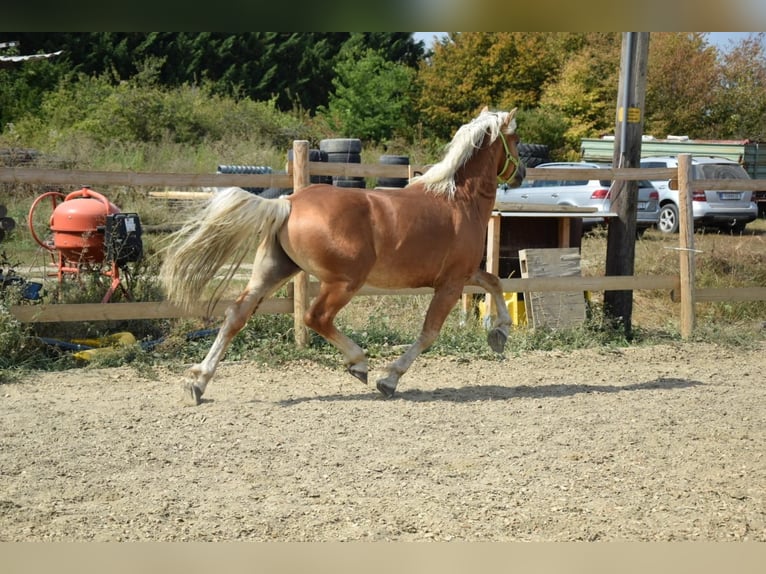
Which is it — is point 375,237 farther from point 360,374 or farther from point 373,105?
point 373,105

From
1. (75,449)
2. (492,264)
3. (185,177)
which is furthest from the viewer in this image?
(492,264)

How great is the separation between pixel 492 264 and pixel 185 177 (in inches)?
135

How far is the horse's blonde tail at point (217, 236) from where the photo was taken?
19.9ft

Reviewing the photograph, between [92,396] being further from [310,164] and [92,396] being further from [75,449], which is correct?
[310,164]

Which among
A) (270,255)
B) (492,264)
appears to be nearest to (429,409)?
(270,255)

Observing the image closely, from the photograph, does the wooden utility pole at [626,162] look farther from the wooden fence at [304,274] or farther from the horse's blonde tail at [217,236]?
the horse's blonde tail at [217,236]

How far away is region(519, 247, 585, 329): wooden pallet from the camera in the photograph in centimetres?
917

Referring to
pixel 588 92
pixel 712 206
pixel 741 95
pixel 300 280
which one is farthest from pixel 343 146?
pixel 741 95

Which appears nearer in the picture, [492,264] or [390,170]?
[390,170]

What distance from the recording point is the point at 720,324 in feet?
32.3

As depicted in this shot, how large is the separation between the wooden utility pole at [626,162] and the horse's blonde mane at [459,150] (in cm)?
292

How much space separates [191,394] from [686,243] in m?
5.54

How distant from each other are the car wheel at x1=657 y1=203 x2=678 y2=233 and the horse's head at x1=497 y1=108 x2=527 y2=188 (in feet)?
40.7

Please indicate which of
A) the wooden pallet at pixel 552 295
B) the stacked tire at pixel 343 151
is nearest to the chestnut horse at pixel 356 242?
the wooden pallet at pixel 552 295
